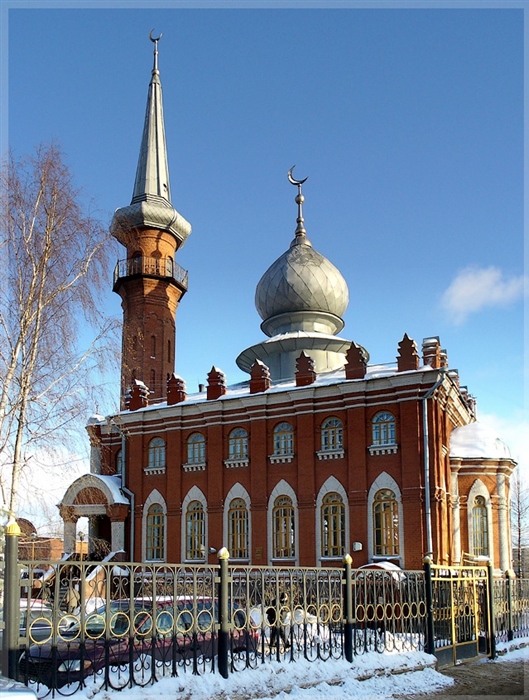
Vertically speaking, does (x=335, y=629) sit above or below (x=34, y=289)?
below

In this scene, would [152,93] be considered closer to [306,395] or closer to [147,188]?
[147,188]

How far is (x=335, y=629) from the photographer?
35.0ft

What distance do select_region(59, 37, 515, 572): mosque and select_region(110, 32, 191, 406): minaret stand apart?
2.31m

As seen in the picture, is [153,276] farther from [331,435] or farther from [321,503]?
[321,503]

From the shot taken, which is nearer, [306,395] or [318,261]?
[306,395]

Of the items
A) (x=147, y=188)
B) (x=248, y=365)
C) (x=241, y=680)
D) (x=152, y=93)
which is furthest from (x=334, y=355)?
(x=241, y=680)

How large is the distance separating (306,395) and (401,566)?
6.12 metres

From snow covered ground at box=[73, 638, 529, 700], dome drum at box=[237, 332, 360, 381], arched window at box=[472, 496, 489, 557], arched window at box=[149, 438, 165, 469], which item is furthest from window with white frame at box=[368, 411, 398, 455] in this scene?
snow covered ground at box=[73, 638, 529, 700]

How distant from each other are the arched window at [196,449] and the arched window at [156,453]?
116cm

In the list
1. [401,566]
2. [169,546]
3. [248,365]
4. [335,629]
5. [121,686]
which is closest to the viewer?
[121,686]

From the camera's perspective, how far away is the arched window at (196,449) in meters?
27.4

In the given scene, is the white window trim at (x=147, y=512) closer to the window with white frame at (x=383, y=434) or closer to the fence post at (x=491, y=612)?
the window with white frame at (x=383, y=434)

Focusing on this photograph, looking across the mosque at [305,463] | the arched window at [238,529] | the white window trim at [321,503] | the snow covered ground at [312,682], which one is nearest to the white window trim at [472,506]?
the mosque at [305,463]

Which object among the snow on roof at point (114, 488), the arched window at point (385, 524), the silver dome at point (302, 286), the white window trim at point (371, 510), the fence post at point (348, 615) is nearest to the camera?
the fence post at point (348, 615)
